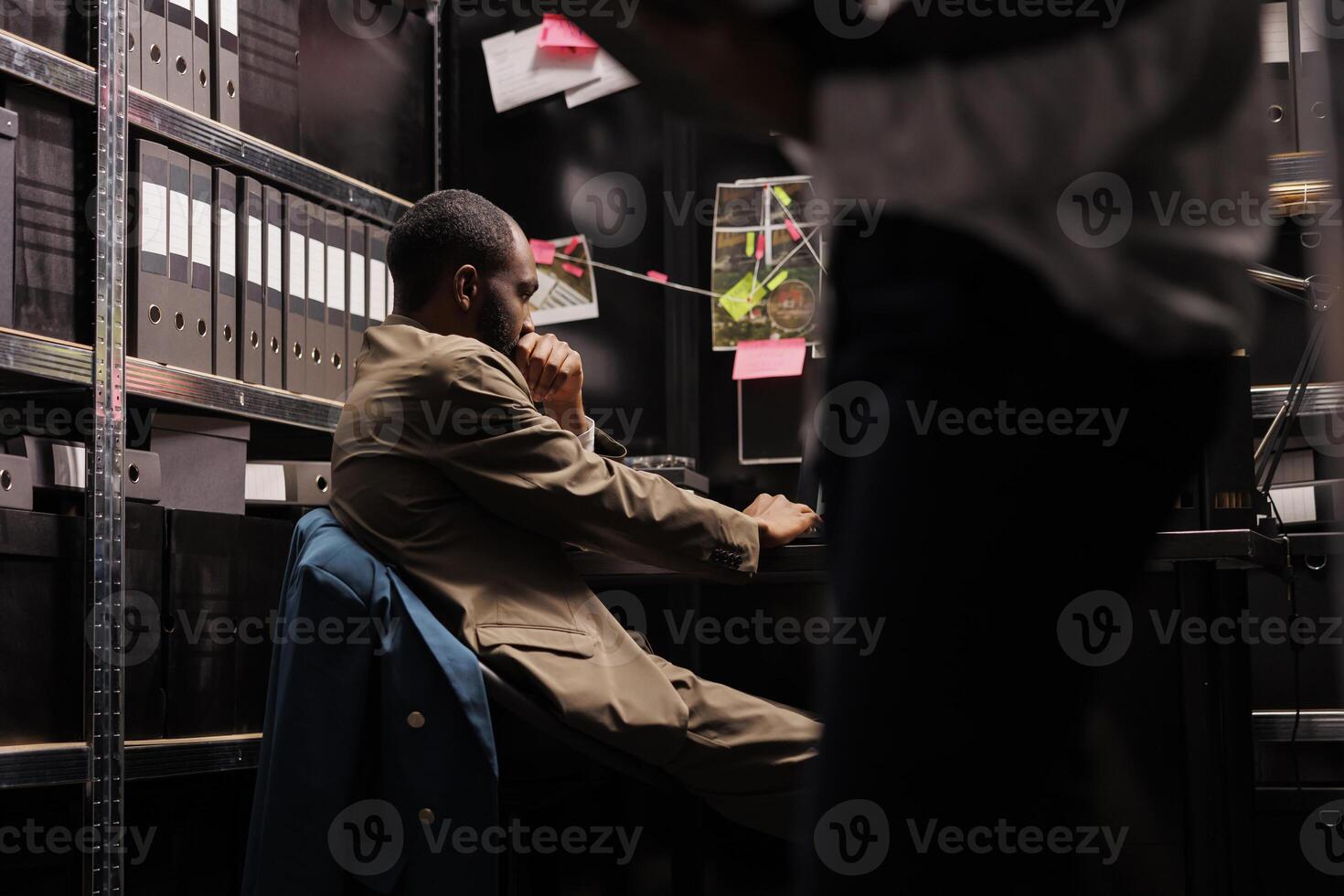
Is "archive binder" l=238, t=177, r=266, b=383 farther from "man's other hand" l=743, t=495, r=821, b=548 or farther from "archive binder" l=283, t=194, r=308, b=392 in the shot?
"man's other hand" l=743, t=495, r=821, b=548

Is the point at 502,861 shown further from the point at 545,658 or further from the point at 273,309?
the point at 273,309

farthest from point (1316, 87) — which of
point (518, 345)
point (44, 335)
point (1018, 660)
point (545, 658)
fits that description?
point (44, 335)

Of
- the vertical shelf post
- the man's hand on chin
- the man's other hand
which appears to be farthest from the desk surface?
the vertical shelf post

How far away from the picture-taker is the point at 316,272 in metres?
2.50

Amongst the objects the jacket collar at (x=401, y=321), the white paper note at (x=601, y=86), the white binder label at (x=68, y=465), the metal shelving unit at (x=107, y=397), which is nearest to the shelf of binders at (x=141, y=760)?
the metal shelving unit at (x=107, y=397)

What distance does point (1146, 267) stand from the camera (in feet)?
2.26

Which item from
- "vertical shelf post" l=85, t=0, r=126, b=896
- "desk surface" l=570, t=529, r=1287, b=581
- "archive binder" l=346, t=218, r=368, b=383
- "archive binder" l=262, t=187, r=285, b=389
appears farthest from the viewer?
"archive binder" l=346, t=218, r=368, b=383

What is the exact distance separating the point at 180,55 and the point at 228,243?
0.32 m

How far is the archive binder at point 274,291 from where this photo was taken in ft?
7.80

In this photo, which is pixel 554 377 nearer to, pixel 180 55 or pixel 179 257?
pixel 179 257

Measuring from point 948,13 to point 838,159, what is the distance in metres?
0.10

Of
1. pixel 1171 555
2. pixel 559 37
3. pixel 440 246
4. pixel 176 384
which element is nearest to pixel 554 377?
pixel 440 246

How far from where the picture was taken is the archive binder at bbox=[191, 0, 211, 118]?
225 cm

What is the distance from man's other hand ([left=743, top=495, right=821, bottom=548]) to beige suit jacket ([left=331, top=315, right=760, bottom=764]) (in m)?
0.03
